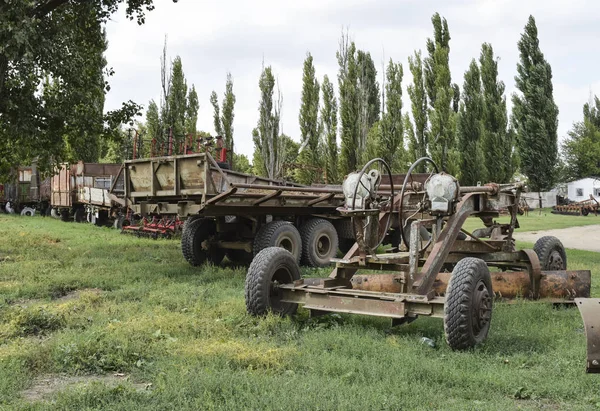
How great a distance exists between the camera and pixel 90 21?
14727mm

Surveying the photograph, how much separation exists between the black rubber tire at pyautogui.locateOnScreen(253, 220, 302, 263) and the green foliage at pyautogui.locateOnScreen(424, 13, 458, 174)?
23.3 metres

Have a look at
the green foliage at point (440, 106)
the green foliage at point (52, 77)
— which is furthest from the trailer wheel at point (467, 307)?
the green foliage at point (440, 106)

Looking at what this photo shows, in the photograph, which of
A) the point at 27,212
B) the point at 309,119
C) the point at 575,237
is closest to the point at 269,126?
the point at 309,119

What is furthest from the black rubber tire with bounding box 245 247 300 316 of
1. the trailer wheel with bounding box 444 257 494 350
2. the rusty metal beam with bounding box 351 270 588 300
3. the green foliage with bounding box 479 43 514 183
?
the green foliage with bounding box 479 43 514 183

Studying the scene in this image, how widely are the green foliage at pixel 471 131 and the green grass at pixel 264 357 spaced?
3309 centimetres

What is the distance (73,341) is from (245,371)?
70.4 inches

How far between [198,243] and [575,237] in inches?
554

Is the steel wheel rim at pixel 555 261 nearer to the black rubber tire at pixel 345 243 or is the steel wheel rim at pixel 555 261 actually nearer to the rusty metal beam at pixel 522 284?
the rusty metal beam at pixel 522 284

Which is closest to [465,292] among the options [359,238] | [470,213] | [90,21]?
[359,238]

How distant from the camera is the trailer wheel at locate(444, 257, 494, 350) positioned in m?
5.06

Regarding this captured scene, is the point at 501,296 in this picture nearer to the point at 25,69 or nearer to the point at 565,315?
the point at 565,315

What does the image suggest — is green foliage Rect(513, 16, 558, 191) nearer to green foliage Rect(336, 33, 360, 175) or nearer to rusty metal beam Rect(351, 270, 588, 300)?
green foliage Rect(336, 33, 360, 175)

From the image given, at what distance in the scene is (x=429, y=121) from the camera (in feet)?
111

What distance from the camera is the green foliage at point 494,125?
4169cm
